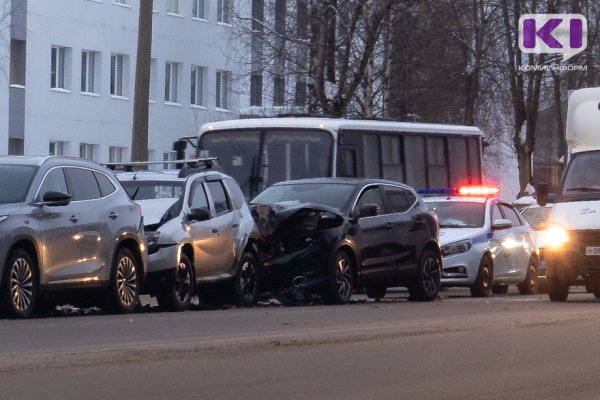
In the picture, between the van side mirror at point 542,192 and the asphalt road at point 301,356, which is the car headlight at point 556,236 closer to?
the van side mirror at point 542,192

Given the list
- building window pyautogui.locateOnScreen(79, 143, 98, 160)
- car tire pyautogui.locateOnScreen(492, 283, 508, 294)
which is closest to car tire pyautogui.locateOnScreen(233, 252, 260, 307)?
car tire pyautogui.locateOnScreen(492, 283, 508, 294)

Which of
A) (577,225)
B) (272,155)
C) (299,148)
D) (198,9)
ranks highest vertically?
(198,9)

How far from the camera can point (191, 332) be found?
47.5ft

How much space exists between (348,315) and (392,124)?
11971 millimetres

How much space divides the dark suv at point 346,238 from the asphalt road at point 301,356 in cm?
209

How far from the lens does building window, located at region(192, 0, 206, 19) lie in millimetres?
61191

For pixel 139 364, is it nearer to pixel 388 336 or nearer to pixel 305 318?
pixel 388 336

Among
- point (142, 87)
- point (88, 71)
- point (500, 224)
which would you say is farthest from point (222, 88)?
point (500, 224)

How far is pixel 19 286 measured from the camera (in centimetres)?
1566

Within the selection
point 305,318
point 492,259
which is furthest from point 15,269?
point 492,259

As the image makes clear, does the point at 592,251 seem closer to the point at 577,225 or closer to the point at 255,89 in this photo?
the point at 577,225

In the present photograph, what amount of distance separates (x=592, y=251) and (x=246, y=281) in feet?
15.5

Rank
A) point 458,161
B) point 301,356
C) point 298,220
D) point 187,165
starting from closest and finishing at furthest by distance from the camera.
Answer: point 301,356 → point 298,220 → point 187,165 → point 458,161
